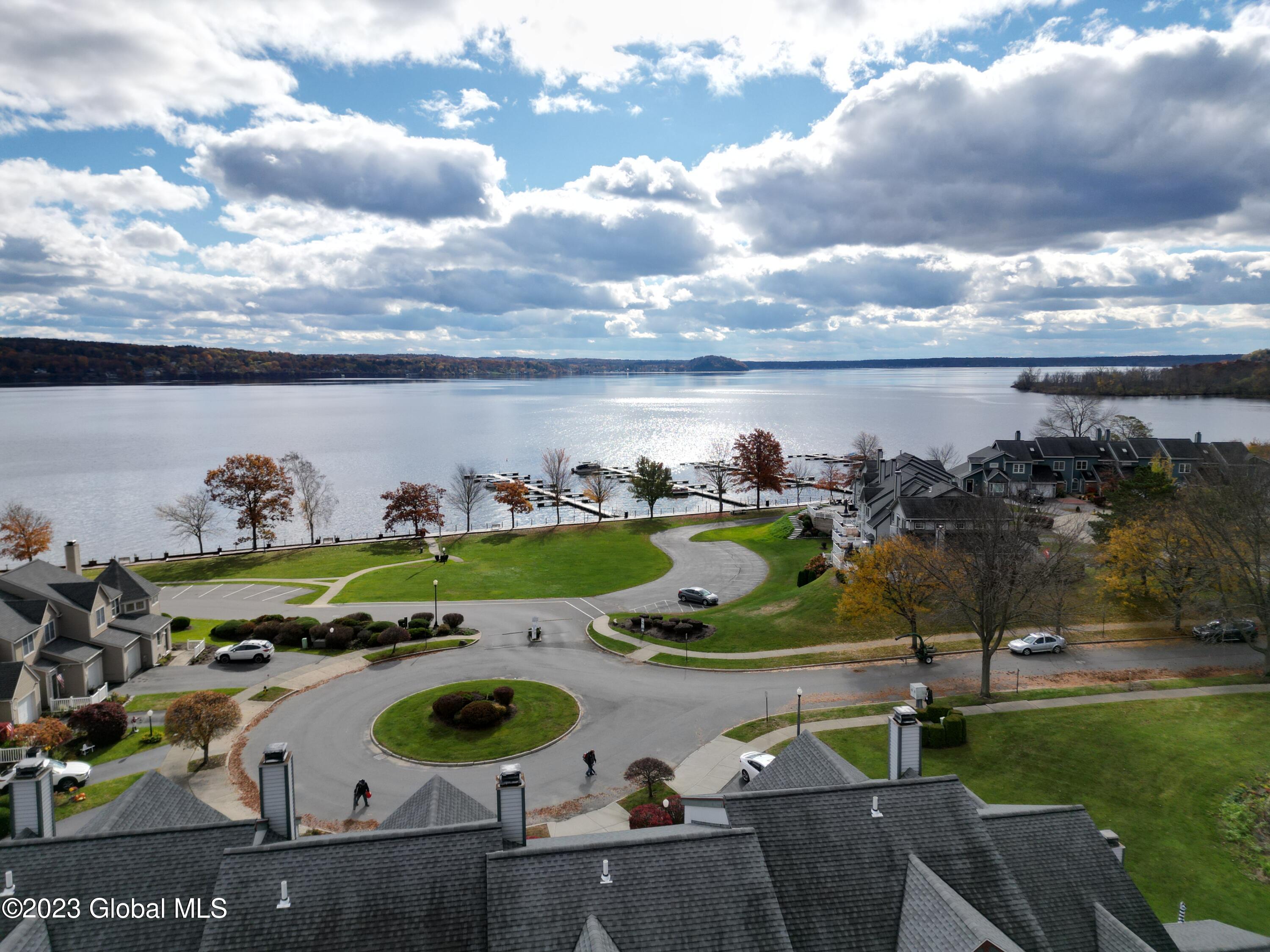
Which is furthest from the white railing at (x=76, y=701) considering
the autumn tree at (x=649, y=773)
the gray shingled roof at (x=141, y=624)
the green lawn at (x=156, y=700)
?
the autumn tree at (x=649, y=773)

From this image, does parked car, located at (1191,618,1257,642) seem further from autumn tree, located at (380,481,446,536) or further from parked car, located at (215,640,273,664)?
autumn tree, located at (380,481,446,536)

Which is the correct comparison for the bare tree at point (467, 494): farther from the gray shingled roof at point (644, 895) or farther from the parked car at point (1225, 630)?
the gray shingled roof at point (644, 895)

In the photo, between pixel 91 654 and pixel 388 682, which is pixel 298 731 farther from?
pixel 91 654

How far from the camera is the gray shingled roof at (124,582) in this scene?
46281 millimetres

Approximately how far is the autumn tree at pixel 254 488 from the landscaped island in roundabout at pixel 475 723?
50964mm

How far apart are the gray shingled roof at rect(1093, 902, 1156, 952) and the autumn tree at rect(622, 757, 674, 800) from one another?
Answer: 15.6 metres

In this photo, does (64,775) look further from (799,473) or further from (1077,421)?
(1077,421)

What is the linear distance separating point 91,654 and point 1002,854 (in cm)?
4770

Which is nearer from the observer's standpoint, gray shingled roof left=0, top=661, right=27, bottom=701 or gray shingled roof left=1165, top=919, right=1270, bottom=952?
gray shingled roof left=1165, top=919, right=1270, bottom=952

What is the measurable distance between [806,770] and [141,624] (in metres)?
44.7

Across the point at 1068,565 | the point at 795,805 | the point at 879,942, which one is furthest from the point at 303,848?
the point at 1068,565

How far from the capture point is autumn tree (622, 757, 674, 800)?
2784 cm

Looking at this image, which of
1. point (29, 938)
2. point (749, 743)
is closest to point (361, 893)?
point (29, 938)

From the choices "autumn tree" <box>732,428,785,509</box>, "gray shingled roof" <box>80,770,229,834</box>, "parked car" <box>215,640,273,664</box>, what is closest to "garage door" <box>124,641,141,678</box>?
"parked car" <box>215,640,273,664</box>
